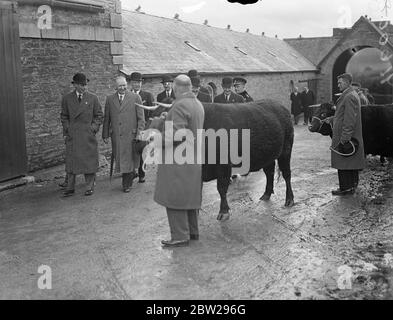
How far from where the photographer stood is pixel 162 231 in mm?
6164

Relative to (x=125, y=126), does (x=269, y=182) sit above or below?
below

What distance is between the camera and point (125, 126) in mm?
8461

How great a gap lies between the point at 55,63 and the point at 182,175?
249 inches

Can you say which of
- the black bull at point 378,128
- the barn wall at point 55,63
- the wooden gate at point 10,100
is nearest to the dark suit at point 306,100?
the barn wall at point 55,63

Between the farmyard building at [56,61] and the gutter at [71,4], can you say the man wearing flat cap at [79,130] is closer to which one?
the farmyard building at [56,61]

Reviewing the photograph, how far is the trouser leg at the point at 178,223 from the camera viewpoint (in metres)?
5.45

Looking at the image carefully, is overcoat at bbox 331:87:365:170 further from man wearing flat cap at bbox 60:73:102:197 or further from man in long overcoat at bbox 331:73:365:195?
man wearing flat cap at bbox 60:73:102:197

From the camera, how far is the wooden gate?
28.9 ft

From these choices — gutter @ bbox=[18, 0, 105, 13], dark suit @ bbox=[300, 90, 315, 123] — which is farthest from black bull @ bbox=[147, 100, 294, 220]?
dark suit @ bbox=[300, 90, 315, 123]

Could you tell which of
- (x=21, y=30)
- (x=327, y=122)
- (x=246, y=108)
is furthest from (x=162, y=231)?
(x=21, y=30)

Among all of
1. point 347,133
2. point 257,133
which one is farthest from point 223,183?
point 347,133

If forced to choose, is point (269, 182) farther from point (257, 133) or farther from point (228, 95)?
point (228, 95)

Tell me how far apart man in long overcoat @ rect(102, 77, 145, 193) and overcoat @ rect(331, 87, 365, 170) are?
335cm
